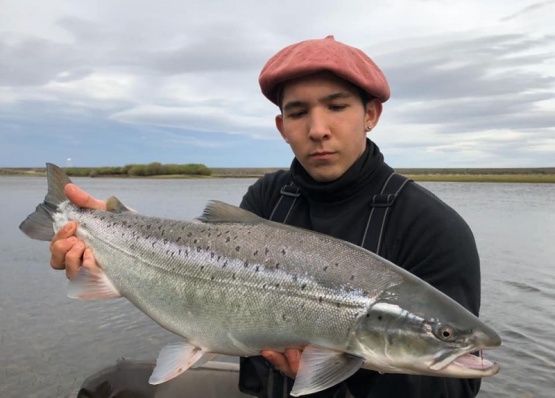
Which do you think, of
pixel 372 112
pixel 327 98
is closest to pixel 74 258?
pixel 327 98

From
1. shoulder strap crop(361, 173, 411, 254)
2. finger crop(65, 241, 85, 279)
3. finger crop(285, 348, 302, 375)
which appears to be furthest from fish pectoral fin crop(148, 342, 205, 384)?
shoulder strap crop(361, 173, 411, 254)

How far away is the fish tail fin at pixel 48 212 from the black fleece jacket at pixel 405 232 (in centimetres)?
217

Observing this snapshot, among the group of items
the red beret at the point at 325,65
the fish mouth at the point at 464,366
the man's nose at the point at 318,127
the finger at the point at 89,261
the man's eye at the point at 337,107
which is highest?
the red beret at the point at 325,65

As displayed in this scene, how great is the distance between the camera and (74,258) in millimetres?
4320

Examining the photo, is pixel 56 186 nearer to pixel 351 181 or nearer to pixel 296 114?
pixel 296 114

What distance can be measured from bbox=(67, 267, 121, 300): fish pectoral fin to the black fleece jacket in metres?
1.58

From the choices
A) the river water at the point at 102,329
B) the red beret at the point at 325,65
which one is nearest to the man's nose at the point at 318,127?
the red beret at the point at 325,65

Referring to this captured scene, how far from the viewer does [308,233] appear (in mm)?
3318

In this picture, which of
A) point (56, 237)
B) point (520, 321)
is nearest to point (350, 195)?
point (56, 237)

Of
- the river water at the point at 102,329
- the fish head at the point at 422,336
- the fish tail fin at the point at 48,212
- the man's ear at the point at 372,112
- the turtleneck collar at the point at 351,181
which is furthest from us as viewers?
the river water at the point at 102,329

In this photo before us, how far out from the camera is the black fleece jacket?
319cm

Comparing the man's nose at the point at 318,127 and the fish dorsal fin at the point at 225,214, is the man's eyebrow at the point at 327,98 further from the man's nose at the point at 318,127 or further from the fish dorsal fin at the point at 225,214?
the fish dorsal fin at the point at 225,214

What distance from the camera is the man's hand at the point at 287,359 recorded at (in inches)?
121

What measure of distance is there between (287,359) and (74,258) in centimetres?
214
